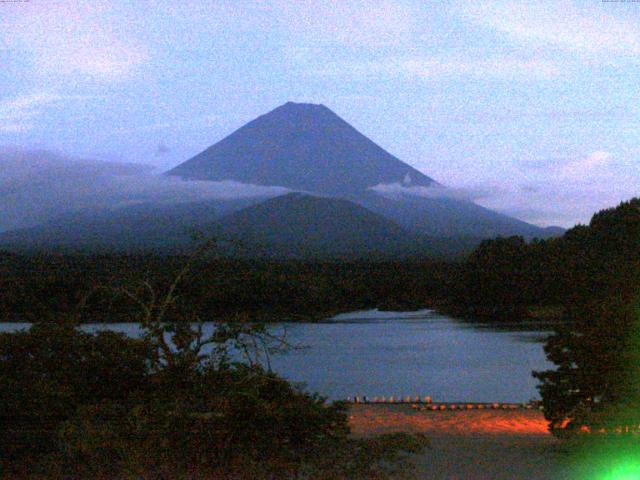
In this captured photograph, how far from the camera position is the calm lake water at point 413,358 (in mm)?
15922

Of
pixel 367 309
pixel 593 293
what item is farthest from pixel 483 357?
pixel 367 309

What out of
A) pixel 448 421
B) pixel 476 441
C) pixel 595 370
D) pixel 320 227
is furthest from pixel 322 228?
pixel 595 370

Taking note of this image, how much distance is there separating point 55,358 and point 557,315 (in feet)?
76.0

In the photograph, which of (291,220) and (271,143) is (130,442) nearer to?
(291,220)

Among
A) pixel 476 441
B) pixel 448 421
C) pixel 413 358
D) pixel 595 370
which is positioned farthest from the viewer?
pixel 413 358

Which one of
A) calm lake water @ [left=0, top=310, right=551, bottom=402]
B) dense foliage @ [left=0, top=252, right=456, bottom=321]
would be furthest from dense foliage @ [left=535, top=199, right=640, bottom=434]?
calm lake water @ [left=0, top=310, right=551, bottom=402]

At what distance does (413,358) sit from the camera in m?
21.5

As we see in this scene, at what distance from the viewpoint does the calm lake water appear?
52.2 feet

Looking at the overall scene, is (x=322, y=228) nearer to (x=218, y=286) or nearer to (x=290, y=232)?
(x=290, y=232)

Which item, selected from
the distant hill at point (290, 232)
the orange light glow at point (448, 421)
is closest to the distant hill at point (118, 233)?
the distant hill at point (290, 232)

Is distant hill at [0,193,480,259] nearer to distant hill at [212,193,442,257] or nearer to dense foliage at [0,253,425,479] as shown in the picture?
distant hill at [212,193,442,257]

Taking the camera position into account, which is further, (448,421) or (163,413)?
(448,421)

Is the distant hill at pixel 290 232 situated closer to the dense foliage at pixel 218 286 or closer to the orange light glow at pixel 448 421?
the dense foliage at pixel 218 286

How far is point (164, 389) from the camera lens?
4.97 meters
